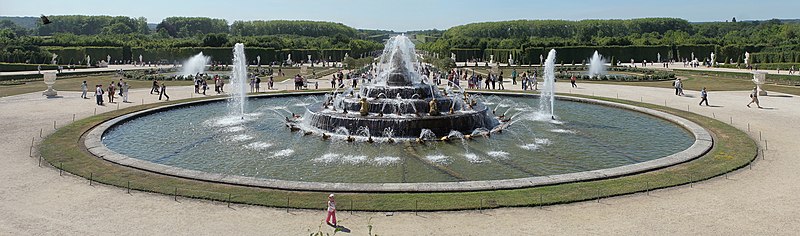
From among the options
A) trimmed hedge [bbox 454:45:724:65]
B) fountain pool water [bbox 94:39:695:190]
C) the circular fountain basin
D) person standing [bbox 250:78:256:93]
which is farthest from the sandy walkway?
trimmed hedge [bbox 454:45:724:65]

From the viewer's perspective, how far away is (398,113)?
88.4 feet

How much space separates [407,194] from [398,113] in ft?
38.9

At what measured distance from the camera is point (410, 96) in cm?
2850

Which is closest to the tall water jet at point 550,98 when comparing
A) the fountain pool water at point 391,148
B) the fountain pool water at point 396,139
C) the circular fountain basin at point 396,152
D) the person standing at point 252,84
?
the fountain pool water at point 396,139

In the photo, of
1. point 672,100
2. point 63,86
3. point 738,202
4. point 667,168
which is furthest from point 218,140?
point 63,86

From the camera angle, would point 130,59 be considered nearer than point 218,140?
No

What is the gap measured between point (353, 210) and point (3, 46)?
101 metres

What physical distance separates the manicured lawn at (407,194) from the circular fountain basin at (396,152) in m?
0.41

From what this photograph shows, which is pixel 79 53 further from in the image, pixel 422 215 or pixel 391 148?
pixel 422 215

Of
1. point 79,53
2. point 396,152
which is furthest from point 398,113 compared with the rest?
point 79,53

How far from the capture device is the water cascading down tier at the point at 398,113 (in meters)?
25.1

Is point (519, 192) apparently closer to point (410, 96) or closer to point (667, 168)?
point (667, 168)

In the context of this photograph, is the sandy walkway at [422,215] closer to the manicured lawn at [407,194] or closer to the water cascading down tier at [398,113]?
the manicured lawn at [407,194]

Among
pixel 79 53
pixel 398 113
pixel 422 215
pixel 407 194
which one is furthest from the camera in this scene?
pixel 79 53
